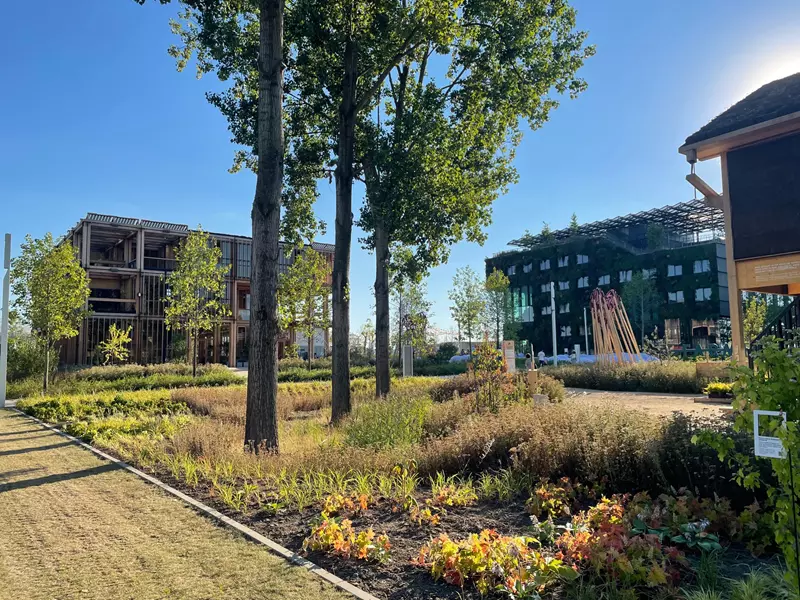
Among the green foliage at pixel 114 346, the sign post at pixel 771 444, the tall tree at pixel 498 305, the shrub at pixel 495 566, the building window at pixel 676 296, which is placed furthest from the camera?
the building window at pixel 676 296

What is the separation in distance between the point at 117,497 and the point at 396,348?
3459cm

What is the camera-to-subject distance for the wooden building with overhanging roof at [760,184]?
11.1 m

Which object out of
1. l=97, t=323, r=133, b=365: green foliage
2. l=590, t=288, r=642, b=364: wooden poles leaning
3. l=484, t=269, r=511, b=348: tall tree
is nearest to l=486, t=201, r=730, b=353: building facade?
l=484, t=269, r=511, b=348: tall tree

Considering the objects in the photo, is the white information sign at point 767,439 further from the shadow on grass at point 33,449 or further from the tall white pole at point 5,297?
the tall white pole at point 5,297

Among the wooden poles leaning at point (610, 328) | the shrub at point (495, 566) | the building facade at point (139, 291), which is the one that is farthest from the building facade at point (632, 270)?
the shrub at point (495, 566)

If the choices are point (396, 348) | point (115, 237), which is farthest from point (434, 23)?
point (115, 237)

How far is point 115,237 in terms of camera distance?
141 feet

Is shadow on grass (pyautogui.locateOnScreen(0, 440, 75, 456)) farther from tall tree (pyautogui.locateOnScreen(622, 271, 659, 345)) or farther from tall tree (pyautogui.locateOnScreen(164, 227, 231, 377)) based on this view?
tall tree (pyautogui.locateOnScreen(622, 271, 659, 345))

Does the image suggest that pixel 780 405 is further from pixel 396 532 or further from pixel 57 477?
pixel 57 477

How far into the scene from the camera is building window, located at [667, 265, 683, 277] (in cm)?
5869

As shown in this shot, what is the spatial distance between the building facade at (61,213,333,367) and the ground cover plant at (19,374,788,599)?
97.8ft

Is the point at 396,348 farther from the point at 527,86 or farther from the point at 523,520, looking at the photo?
the point at 523,520

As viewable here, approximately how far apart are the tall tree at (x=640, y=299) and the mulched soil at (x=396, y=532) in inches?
2257

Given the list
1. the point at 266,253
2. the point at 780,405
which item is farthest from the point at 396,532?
the point at 266,253
